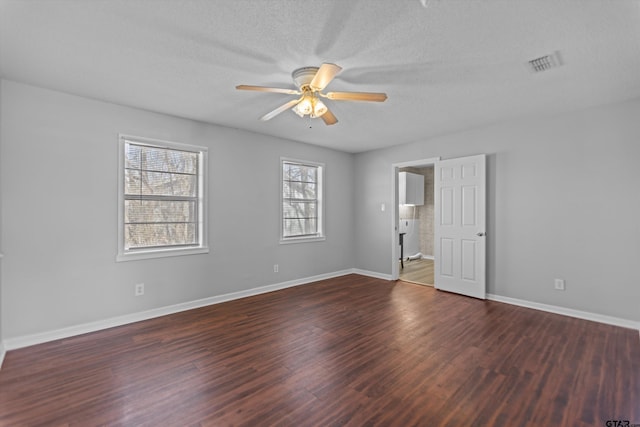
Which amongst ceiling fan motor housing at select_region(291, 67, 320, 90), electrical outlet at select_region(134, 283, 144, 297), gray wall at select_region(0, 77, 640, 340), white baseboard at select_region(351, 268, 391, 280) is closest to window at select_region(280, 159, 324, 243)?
gray wall at select_region(0, 77, 640, 340)

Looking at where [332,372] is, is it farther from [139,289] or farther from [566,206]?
[566,206]

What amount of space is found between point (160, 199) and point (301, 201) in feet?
7.82

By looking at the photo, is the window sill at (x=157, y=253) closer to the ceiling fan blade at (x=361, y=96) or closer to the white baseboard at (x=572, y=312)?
the ceiling fan blade at (x=361, y=96)

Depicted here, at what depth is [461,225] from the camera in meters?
4.63

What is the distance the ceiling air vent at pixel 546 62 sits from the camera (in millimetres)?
2407

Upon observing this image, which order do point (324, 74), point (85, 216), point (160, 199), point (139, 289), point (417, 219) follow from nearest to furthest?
point (324, 74) → point (85, 216) → point (139, 289) → point (160, 199) → point (417, 219)

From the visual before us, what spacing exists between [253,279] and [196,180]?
5.63 feet

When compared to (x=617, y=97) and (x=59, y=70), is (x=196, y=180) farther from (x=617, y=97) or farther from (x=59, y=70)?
(x=617, y=97)

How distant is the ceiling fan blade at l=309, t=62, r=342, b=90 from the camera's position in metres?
2.09

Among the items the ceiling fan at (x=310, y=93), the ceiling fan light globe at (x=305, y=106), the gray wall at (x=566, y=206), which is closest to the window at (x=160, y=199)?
the ceiling fan at (x=310, y=93)

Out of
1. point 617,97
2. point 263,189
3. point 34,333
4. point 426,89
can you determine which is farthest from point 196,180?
point 617,97

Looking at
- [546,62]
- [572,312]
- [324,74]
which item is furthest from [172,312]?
[572,312]

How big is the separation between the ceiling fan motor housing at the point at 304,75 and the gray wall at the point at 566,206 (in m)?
3.09

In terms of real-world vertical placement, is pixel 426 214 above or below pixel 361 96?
below
